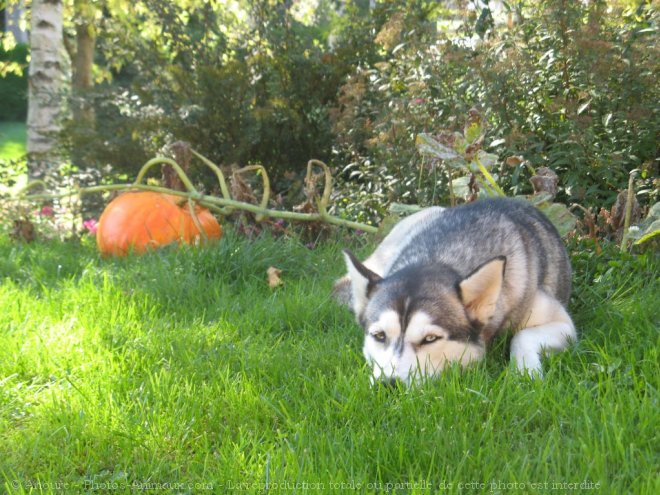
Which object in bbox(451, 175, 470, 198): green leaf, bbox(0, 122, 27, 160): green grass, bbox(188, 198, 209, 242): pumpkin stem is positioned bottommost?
bbox(0, 122, 27, 160): green grass

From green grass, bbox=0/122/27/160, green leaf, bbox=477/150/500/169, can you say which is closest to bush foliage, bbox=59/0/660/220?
Answer: green leaf, bbox=477/150/500/169

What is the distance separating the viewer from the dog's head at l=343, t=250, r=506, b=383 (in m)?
3.15

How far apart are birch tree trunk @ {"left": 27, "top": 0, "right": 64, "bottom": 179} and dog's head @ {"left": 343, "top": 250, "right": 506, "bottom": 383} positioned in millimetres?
6451

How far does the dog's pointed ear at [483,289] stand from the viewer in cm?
322

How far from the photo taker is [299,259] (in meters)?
5.81

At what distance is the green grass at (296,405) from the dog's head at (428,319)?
0.36 feet

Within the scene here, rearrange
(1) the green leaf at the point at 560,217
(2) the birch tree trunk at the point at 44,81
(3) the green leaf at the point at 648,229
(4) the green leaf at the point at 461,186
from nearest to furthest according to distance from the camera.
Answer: (3) the green leaf at the point at 648,229 < (1) the green leaf at the point at 560,217 < (4) the green leaf at the point at 461,186 < (2) the birch tree trunk at the point at 44,81

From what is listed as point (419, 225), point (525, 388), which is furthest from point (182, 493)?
point (419, 225)

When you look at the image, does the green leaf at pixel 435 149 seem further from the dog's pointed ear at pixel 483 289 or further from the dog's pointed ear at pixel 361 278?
the dog's pointed ear at pixel 483 289

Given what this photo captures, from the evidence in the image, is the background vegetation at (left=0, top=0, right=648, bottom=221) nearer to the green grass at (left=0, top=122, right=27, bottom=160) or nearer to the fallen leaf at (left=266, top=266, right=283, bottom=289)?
the fallen leaf at (left=266, top=266, right=283, bottom=289)

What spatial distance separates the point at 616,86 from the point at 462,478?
4.03m

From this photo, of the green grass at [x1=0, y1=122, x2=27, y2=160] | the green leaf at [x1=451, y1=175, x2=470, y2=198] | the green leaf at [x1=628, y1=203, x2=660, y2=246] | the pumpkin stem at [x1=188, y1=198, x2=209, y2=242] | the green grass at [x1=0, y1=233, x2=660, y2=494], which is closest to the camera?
the green grass at [x1=0, y1=233, x2=660, y2=494]

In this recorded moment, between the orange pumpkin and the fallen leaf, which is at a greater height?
the orange pumpkin

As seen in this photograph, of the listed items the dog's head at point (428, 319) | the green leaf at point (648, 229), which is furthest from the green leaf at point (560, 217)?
the dog's head at point (428, 319)
